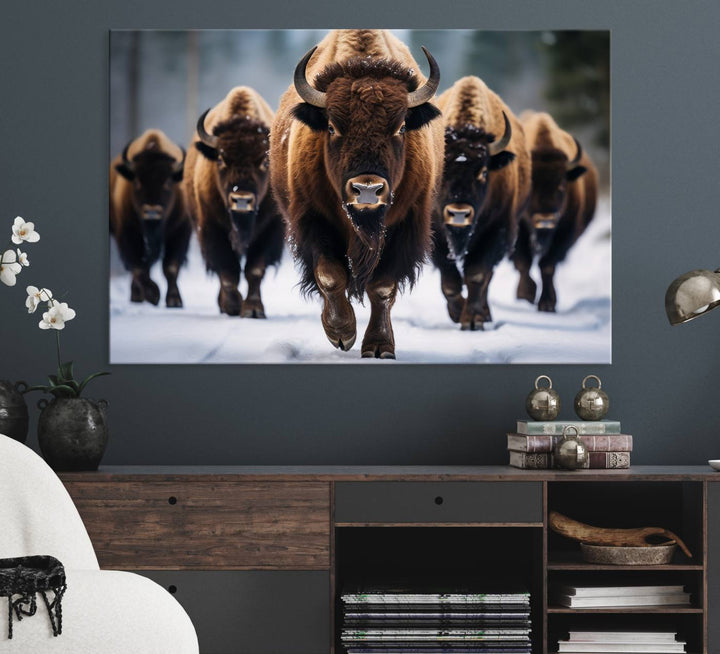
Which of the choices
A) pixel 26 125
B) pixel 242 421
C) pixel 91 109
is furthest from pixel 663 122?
pixel 26 125

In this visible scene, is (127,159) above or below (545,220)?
above

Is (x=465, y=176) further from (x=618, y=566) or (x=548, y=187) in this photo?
(x=618, y=566)

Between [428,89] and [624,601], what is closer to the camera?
[624,601]

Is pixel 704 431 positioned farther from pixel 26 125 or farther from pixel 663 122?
pixel 26 125

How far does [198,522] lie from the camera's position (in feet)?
8.71

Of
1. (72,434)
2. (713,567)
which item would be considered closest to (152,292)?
(72,434)

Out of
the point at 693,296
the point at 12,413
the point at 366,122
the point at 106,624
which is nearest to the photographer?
the point at 106,624

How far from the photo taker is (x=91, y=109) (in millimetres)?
3129

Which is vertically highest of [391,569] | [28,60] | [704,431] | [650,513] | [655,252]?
[28,60]

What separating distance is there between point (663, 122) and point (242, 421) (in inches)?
70.5

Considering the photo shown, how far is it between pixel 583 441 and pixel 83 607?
5.29ft

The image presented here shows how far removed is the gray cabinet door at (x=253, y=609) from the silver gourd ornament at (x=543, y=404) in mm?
882

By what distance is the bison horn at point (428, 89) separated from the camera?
307cm

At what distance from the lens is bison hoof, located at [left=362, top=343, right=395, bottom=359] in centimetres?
308
